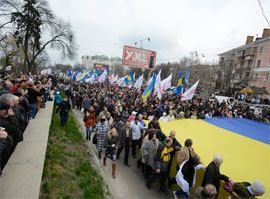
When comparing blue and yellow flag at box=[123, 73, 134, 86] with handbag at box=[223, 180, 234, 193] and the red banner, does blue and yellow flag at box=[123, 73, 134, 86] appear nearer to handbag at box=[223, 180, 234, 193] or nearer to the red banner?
the red banner

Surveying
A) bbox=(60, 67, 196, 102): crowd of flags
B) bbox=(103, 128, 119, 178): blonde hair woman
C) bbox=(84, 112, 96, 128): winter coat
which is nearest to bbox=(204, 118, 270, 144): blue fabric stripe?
bbox=(60, 67, 196, 102): crowd of flags

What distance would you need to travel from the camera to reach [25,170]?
136 inches

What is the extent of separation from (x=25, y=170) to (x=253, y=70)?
4517 cm

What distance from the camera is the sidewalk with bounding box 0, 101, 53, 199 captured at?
2.87m

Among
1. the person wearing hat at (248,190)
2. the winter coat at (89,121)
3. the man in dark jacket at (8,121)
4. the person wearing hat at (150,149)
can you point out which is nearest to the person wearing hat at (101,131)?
the person wearing hat at (150,149)

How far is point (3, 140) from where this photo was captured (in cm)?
260

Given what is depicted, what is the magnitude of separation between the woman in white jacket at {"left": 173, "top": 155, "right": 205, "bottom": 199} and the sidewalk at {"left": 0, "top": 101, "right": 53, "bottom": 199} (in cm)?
301

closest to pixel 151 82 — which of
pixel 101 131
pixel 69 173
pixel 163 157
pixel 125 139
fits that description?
pixel 125 139

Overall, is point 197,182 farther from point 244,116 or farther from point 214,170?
point 244,116

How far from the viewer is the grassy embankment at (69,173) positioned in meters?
3.88

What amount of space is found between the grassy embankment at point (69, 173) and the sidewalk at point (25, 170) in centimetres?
58

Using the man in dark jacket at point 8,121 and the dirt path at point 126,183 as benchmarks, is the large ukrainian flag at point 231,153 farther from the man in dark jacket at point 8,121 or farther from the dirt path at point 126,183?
the man in dark jacket at point 8,121

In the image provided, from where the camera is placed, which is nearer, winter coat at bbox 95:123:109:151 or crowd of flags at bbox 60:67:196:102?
winter coat at bbox 95:123:109:151

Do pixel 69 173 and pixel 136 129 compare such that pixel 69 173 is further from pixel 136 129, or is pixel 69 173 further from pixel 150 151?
pixel 136 129
